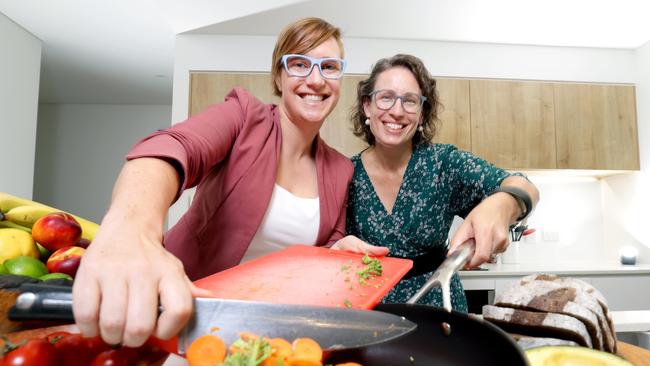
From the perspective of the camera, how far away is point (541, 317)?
70 centimetres

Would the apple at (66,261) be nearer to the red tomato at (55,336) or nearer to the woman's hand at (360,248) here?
the red tomato at (55,336)

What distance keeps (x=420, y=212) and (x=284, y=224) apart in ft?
1.48

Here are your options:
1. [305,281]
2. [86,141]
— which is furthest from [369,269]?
[86,141]

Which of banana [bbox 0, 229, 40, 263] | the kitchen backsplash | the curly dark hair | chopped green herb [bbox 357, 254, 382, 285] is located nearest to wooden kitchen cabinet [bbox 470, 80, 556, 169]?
the kitchen backsplash

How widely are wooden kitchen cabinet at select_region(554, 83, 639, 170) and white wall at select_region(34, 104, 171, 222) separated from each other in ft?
15.9

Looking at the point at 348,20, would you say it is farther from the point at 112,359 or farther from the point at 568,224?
the point at 112,359

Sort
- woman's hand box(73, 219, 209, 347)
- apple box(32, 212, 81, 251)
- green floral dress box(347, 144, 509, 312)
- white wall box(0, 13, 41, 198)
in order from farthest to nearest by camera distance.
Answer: white wall box(0, 13, 41, 198)
green floral dress box(347, 144, 509, 312)
apple box(32, 212, 81, 251)
woman's hand box(73, 219, 209, 347)

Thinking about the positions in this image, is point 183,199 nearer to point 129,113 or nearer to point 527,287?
point 527,287

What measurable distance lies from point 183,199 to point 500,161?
7.66ft

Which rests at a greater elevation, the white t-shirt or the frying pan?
the white t-shirt

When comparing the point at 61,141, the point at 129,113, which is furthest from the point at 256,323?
the point at 61,141

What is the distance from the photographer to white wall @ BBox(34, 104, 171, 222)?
578 cm

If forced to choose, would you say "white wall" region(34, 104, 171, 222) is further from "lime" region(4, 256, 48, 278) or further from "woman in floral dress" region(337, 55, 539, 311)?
"lime" region(4, 256, 48, 278)

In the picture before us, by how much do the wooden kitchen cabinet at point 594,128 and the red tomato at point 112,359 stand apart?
11.0 ft
